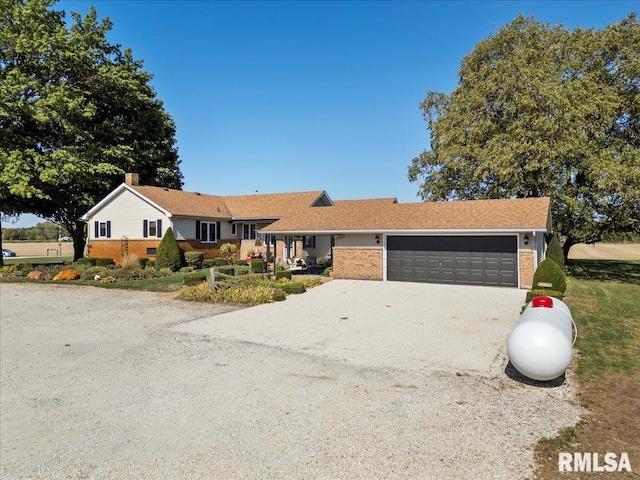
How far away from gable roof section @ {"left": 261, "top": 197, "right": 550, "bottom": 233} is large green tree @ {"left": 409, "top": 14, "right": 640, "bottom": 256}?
4.79 meters

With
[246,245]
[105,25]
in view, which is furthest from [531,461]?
[105,25]

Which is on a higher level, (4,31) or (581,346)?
(4,31)

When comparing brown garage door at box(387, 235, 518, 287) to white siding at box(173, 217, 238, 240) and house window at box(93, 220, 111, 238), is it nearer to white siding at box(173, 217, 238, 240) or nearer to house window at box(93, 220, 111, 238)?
white siding at box(173, 217, 238, 240)

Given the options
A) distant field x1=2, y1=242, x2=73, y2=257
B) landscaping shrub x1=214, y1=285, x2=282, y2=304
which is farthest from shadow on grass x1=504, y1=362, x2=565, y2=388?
distant field x1=2, y1=242, x2=73, y2=257

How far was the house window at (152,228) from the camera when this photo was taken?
91.7 ft

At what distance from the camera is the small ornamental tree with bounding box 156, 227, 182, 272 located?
25531 millimetres

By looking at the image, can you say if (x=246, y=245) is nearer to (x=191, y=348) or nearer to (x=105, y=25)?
(x=105, y=25)

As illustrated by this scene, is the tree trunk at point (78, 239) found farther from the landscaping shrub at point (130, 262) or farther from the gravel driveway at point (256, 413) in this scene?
the gravel driveway at point (256, 413)

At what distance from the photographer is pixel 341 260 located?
22953 mm

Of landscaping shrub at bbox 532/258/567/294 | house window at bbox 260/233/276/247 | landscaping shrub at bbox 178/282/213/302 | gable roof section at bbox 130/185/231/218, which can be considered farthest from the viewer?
gable roof section at bbox 130/185/231/218

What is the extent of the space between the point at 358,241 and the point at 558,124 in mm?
13899

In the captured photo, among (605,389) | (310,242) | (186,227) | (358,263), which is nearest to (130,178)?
(186,227)

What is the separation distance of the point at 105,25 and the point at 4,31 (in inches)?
295

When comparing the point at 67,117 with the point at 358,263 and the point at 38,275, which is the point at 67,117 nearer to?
the point at 38,275
